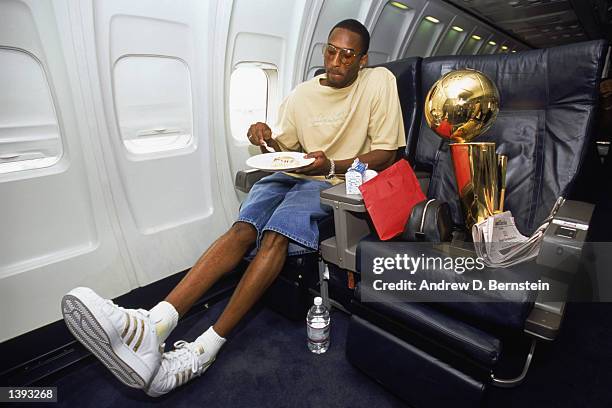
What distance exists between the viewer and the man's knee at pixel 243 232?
1967 millimetres

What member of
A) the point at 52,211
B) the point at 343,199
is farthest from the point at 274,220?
the point at 52,211

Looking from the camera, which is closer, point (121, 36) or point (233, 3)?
point (121, 36)

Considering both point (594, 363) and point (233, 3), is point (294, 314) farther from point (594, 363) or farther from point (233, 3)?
point (233, 3)

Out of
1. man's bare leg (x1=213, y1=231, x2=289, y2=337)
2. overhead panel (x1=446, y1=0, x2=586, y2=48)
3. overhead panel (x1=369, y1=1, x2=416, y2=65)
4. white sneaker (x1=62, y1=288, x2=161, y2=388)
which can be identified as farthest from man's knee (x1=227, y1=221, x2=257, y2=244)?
overhead panel (x1=446, y1=0, x2=586, y2=48)

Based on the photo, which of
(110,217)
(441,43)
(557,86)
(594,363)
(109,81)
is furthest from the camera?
(441,43)

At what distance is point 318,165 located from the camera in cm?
196

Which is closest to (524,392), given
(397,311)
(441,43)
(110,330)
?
(397,311)

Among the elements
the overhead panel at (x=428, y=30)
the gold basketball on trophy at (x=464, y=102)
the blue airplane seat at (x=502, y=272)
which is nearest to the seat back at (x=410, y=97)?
the blue airplane seat at (x=502, y=272)

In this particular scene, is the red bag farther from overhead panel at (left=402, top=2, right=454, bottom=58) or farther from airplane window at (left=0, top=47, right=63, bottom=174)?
overhead panel at (left=402, top=2, right=454, bottom=58)

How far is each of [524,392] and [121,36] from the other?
2809mm

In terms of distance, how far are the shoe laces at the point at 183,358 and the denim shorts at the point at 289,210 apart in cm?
63

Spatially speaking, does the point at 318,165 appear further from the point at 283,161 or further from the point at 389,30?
the point at 389,30

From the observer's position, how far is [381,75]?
2121 millimetres

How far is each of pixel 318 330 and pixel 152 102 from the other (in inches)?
68.9
